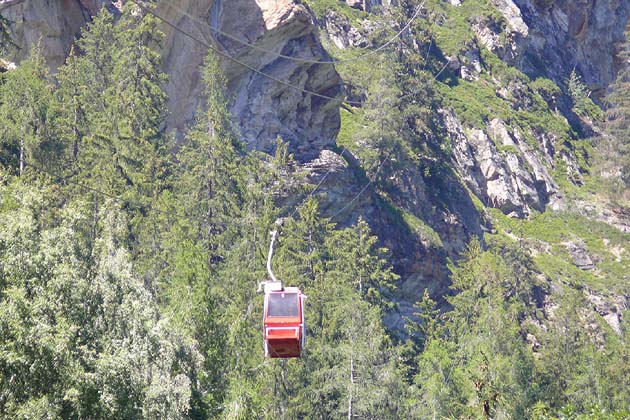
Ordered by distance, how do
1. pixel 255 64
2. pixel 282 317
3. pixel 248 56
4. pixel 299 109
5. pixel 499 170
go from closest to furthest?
1. pixel 282 317
2. pixel 248 56
3. pixel 255 64
4. pixel 299 109
5. pixel 499 170

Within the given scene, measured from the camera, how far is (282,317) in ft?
64.8

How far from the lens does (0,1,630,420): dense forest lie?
1734 cm

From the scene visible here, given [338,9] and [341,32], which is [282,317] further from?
[338,9]

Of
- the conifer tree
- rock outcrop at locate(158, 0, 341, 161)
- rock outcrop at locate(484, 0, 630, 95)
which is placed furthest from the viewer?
rock outcrop at locate(484, 0, 630, 95)

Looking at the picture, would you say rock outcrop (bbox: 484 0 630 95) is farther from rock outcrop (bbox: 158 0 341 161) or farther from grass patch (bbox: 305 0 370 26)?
rock outcrop (bbox: 158 0 341 161)

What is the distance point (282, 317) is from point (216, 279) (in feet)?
51.6

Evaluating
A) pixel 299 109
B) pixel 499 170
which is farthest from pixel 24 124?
pixel 499 170

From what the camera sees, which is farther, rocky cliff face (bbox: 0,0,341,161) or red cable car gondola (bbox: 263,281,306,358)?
rocky cliff face (bbox: 0,0,341,161)

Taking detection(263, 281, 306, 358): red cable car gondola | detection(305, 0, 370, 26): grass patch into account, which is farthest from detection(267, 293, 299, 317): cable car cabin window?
Result: detection(305, 0, 370, 26): grass patch

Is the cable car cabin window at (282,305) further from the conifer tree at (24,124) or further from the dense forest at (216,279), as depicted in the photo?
the conifer tree at (24,124)

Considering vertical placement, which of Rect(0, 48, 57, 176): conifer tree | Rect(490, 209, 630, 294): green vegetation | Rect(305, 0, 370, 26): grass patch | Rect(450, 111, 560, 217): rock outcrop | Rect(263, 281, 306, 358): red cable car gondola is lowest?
Rect(263, 281, 306, 358): red cable car gondola

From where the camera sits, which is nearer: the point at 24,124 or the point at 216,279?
the point at 216,279

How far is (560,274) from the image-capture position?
62188 millimetres

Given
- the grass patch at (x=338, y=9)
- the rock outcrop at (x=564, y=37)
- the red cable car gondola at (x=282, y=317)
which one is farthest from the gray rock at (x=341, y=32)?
the red cable car gondola at (x=282, y=317)
